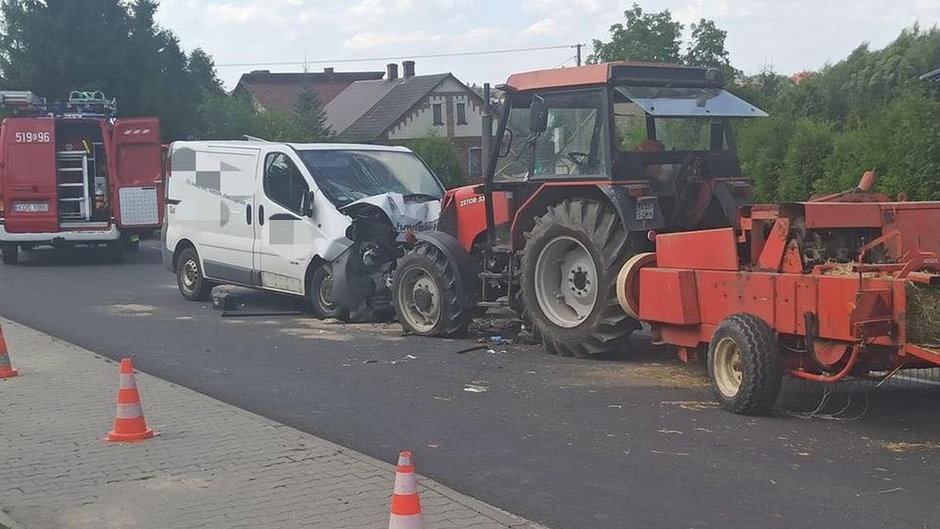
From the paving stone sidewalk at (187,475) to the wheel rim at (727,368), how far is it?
268 cm

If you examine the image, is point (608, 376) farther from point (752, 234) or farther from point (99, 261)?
point (99, 261)

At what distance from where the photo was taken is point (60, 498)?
6.40 meters

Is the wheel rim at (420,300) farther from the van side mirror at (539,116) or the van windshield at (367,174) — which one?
the van side mirror at (539,116)

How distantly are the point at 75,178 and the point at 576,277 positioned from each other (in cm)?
1436

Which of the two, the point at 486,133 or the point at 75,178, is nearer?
the point at 486,133

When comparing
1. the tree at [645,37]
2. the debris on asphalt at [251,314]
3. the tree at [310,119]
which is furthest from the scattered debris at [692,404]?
the tree at [310,119]

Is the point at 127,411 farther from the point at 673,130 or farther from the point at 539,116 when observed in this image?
the point at 673,130

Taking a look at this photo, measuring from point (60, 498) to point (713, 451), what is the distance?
3828 mm

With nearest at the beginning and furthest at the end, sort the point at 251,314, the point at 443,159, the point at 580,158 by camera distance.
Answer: the point at 580,158 → the point at 251,314 → the point at 443,159

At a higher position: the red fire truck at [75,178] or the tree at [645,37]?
the tree at [645,37]

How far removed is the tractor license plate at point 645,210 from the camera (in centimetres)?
1004

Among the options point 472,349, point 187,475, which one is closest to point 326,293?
point 472,349

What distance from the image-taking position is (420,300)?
1220 cm

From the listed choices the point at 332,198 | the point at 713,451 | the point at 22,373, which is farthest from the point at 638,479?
the point at 332,198
